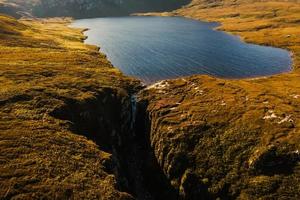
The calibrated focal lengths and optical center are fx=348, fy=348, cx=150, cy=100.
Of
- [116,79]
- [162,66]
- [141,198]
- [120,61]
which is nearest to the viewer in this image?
[141,198]

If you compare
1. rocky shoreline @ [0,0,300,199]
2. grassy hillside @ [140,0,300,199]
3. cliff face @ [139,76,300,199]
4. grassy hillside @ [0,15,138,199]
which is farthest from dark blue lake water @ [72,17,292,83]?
cliff face @ [139,76,300,199]

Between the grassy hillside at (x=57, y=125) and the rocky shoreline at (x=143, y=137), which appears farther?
the rocky shoreline at (x=143, y=137)

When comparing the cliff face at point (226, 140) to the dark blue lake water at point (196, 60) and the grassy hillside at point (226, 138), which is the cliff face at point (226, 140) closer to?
the grassy hillside at point (226, 138)

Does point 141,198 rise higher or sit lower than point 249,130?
lower

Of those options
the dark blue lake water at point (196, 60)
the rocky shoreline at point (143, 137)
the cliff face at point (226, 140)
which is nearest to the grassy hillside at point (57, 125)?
the rocky shoreline at point (143, 137)

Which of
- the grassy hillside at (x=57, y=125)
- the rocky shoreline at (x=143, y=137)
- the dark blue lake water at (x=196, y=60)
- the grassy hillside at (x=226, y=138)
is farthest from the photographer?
the dark blue lake water at (x=196, y=60)

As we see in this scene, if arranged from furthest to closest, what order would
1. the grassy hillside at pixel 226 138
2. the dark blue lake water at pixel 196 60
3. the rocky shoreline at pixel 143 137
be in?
the dark blue lake water at pixel 196 60 → the grassy hillside at pixel 226 138 → the rocky shoreline at pixel 143 137

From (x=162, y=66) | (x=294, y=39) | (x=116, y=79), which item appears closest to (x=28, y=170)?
(x=116, y=79)

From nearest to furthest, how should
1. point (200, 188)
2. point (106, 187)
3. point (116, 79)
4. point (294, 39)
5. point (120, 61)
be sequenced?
1. point (106, 187)
2. point (200, 188)
3. point (116, 79)
4. point (120, 61)
5. point (294, 39)

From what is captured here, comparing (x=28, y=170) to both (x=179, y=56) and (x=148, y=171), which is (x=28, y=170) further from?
(x=179, y=56)
